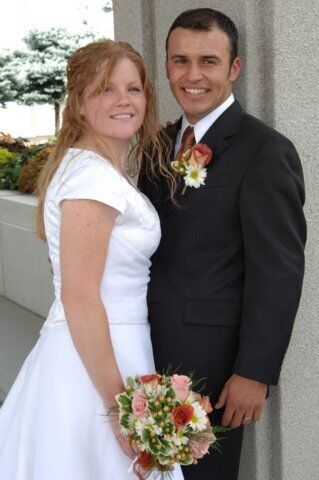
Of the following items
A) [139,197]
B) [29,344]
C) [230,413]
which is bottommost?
[29,344]

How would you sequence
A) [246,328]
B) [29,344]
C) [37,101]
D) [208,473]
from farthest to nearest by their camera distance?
[37,101] < [29,344] < [208,473] < [246,328]

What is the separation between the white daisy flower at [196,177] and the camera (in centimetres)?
259

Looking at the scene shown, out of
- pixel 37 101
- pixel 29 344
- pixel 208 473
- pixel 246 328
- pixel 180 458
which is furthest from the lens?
pixel 37 101

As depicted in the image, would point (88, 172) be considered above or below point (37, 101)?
above

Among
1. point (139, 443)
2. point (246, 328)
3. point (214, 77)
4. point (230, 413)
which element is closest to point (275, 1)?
point (214, 77)

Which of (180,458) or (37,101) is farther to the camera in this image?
(37,101)

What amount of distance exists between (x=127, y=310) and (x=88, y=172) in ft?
1.73

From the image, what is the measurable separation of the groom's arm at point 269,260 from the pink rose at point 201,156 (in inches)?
7.0

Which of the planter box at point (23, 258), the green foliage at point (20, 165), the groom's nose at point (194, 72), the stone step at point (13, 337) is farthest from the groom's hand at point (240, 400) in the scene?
the green foliage at point (20, 165)

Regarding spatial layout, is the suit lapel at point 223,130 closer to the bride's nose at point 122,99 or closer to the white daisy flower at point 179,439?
the bride's nose at point 122,99

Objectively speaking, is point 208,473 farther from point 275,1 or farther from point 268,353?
point 275,1

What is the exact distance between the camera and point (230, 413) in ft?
8.58

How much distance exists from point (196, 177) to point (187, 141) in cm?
27

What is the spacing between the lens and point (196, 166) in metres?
2.61
